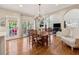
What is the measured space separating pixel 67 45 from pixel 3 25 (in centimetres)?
142

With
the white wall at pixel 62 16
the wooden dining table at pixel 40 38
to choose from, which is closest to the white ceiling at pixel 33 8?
the white wall at pixel 62 16

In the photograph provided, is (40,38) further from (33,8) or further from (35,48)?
(33,8)

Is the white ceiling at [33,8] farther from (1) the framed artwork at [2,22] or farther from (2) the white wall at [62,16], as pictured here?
(1) the framed artwork at [2,22]

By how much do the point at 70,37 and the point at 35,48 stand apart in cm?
78

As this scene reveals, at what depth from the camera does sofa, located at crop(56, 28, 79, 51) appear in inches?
107

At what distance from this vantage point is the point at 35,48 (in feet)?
9.11

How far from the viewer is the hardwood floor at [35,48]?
275 centimetres

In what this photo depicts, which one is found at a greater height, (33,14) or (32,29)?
(33,14)

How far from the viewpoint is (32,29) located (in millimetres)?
2766

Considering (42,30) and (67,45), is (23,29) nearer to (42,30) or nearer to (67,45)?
(42,30)

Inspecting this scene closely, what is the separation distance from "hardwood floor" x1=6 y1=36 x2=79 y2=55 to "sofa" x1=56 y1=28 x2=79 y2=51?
9 cm

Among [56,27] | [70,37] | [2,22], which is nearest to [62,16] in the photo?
[56,27]

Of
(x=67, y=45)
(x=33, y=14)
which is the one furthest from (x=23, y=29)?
(x=67, y=45)

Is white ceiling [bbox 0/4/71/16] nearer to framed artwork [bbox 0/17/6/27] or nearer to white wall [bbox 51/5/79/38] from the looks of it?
white wall [bbox 51/5/79/38]
